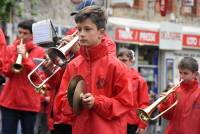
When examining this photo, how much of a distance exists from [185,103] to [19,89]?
2.13m

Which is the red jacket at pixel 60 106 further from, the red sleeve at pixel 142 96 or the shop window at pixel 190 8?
the shop window at pixel 190 8

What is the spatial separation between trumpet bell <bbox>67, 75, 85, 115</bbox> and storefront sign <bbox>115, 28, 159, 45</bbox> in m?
16.5

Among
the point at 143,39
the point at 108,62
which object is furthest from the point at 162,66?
A: the point at 108,62

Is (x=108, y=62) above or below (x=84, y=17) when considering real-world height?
below

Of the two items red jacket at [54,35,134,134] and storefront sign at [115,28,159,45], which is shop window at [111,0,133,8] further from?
red jacket at [54,35,134,134]

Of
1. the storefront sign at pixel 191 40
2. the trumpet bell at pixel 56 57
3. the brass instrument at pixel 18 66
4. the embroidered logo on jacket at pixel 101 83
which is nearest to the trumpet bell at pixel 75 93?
the embroidered logo on jacket at pixel 101 83

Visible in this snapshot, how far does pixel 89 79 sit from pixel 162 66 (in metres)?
19.2

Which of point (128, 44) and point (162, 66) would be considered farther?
point (162, 66)

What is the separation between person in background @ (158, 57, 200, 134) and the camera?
763 cm

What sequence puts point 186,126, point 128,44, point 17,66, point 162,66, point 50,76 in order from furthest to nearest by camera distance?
point 162,66, point 128,44, point 17,66, point 186,126, point 50,76

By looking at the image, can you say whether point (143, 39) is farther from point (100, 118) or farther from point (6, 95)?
point (100, 118)

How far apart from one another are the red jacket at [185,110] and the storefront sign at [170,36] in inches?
636

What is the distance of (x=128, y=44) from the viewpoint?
22.7 metres

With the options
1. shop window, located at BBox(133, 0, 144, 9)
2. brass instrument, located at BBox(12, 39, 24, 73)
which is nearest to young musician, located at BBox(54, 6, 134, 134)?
brass instrument, located at BBox(12, 39, 24, 73)
